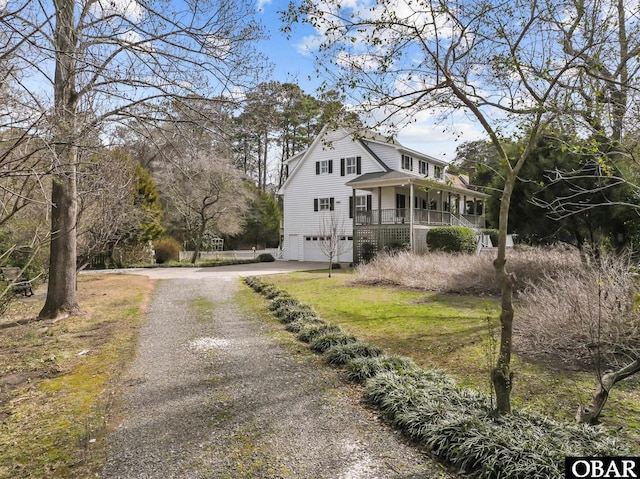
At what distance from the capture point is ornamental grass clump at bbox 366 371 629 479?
2.97 m

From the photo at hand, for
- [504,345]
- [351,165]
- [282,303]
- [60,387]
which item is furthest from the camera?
[351,165]

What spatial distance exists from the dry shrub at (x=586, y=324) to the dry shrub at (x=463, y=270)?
456 cm

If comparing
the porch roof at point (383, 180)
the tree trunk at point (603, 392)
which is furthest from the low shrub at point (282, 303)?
the porch roof at point (383, 180)

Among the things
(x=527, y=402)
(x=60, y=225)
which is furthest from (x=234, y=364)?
(x=60, y=225)

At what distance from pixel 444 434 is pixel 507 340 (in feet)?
3.22

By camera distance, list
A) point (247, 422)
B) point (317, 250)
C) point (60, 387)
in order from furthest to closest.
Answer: point (317, 250) → point (60, 387) → point (247, 422)

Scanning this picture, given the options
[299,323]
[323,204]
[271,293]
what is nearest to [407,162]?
[323,204]

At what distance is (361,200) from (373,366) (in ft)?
70.2

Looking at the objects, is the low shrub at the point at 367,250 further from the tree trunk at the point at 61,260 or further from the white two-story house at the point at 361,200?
the tree trunk at the point at 61,260

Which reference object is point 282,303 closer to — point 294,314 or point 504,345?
point 294,314

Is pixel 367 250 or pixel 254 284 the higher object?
pixel 367 250

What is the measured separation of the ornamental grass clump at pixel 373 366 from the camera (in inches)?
200

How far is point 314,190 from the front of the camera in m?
28.4

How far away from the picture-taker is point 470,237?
2231 cm
